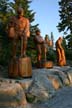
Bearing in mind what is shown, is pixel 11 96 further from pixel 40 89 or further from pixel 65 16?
pixel 65 16

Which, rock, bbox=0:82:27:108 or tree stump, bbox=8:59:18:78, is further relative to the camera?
tree stump, bbox=8:59:18:78

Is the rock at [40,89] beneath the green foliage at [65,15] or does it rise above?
beneath

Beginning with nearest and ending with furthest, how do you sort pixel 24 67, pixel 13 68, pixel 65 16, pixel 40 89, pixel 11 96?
1. pixel 11 96
2. pixel 40 89
3. pixel 13 68
4. pixel 24 67
5. pixel 65 16

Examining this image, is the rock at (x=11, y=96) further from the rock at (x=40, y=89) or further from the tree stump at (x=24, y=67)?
the tree stump at (x=24, y=67)

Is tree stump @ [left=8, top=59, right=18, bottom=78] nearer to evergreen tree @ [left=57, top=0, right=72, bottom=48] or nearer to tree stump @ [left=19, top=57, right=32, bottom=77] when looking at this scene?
tree stump @ [left=19, top=57, right=32, bottom=77]

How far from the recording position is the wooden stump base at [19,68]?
1165 centimetres

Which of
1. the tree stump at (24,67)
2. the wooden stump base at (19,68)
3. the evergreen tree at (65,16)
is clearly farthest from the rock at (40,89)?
the evergreen tree at (65,16)

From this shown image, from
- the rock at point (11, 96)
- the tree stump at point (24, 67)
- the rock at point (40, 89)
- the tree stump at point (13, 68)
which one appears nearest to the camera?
the rock at point (11, 96)

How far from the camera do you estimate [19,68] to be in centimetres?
1173

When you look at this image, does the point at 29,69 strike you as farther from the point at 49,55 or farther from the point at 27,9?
the point at 27,9

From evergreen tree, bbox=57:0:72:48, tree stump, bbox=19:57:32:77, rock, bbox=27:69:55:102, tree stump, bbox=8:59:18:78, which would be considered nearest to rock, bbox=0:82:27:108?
rock, bbox=27:69:55:102

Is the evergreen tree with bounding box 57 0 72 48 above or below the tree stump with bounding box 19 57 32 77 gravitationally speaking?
above

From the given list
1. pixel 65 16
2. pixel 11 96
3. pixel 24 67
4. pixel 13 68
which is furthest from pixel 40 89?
pixel 65 16

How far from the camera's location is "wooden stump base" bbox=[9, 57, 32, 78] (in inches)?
459
